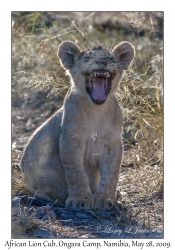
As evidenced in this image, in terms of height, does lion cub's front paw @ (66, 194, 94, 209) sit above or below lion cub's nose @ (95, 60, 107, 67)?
below

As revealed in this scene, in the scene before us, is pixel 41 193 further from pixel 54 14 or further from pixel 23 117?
pixel 54 14

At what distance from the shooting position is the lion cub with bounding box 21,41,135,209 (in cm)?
809

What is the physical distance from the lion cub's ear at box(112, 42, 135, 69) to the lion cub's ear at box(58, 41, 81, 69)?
0.47m

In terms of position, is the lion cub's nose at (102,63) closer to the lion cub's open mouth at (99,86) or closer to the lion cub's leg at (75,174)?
→ the lion cub's open mouth at (99,86)

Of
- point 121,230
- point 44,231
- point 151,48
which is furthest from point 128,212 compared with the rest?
point 151,48

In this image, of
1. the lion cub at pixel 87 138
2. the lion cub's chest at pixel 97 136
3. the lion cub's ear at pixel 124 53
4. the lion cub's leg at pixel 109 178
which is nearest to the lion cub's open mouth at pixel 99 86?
the lion cub at pixel 87 138

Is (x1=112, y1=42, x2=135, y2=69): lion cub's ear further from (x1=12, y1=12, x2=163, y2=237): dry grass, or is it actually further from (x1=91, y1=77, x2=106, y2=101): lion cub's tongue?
(x1=12, y1=12, x2=163, y2=237): dry grass

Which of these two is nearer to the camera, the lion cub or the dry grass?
the lion cub

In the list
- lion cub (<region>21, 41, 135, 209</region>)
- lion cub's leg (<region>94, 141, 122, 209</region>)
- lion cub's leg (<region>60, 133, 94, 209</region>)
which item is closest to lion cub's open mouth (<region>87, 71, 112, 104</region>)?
lion cub (<region>21, 41, 135, 209</region>)

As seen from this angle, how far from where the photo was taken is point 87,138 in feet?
27.0

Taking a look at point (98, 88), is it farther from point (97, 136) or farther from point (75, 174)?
point (75, 174)

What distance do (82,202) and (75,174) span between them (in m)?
0.34

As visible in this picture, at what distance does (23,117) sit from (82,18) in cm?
223

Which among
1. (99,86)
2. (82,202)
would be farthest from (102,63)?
(82,202)
